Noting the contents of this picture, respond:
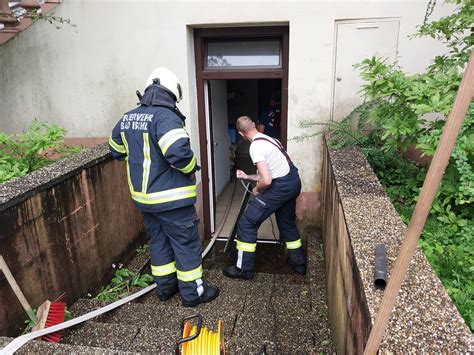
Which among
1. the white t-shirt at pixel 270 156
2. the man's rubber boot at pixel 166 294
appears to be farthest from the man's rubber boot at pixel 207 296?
the white t-shirt at pixel 270 156

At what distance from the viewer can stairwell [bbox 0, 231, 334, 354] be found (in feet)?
8.32

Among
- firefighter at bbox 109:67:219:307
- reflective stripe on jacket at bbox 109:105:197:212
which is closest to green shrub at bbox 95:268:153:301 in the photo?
firefighter at bbox 109:67:219:307

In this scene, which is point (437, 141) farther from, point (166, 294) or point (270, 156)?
point (166, 294)

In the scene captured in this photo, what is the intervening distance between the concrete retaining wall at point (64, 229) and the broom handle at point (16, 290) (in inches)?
2.8

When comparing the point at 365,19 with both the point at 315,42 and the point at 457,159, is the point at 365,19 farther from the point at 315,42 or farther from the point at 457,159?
the point at 457,159

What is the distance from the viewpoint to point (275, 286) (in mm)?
3781

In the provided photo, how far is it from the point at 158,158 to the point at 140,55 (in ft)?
7.10

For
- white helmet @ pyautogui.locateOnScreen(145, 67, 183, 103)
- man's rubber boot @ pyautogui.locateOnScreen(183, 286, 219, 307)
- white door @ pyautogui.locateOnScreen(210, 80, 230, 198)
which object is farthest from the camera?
white door @ pyautogui.locateOnScreen(210, 80, 230, 198)

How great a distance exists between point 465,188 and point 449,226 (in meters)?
0.34

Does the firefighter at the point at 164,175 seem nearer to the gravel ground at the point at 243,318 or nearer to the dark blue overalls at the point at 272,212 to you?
the gravel ground at the point at 243,318

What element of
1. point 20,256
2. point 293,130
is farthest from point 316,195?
point 20,256

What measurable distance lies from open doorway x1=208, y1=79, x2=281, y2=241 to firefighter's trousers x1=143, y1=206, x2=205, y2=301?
1866mm

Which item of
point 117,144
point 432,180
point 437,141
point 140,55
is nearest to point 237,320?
point 117,144

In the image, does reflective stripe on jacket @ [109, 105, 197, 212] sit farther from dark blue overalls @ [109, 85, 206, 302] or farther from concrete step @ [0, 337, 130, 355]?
concrete step @ [0, 337, 130, 355]
